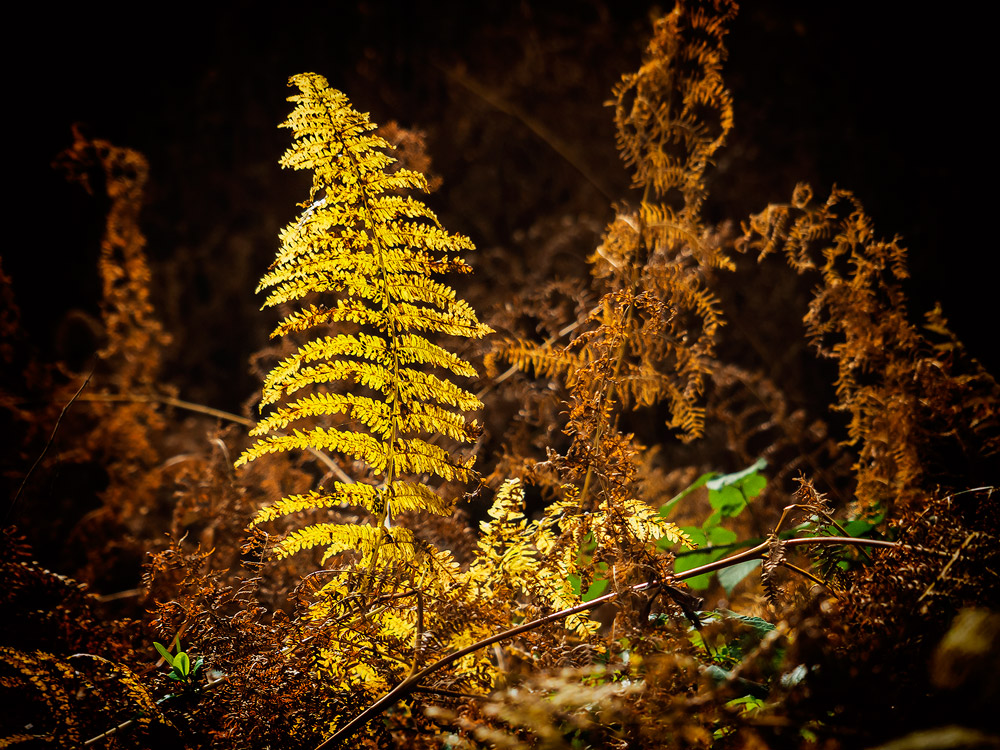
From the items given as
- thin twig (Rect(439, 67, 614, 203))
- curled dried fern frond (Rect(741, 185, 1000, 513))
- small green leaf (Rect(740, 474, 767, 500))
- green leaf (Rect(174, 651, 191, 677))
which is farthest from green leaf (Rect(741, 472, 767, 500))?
thin twig (Rect(439, 67, 614, 203))

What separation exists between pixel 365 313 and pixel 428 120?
186 centimetres

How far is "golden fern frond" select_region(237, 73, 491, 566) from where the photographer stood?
2.43 feet

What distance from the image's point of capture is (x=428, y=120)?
237cm

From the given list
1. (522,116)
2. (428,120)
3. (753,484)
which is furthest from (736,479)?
(428,120)

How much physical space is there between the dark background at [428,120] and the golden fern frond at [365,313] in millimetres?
1211

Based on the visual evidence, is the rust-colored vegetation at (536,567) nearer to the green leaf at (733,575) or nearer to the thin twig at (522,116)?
the green leaf at (733,575)

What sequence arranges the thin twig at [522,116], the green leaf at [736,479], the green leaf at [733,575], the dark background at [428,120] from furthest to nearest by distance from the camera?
the thin twig at [522,116] < the dark background at [428,120] < the green leaf at [736,479] < the green leaf at [733,575]

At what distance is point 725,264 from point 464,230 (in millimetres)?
1449

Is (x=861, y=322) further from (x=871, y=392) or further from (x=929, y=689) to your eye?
(x=929, y=689)

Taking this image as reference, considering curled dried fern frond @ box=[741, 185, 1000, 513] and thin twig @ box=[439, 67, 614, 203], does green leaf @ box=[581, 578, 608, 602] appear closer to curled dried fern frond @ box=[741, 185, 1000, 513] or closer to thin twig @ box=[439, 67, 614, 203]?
curled dried fern frond @ box=[741, 185, 1000, 513]

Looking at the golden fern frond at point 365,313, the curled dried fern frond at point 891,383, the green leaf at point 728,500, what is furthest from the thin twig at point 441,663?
the green leaf at point 728,500

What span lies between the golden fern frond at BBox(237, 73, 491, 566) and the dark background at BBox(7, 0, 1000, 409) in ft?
3.97

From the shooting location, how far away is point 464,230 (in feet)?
7.39

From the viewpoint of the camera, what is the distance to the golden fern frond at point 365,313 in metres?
0.74
